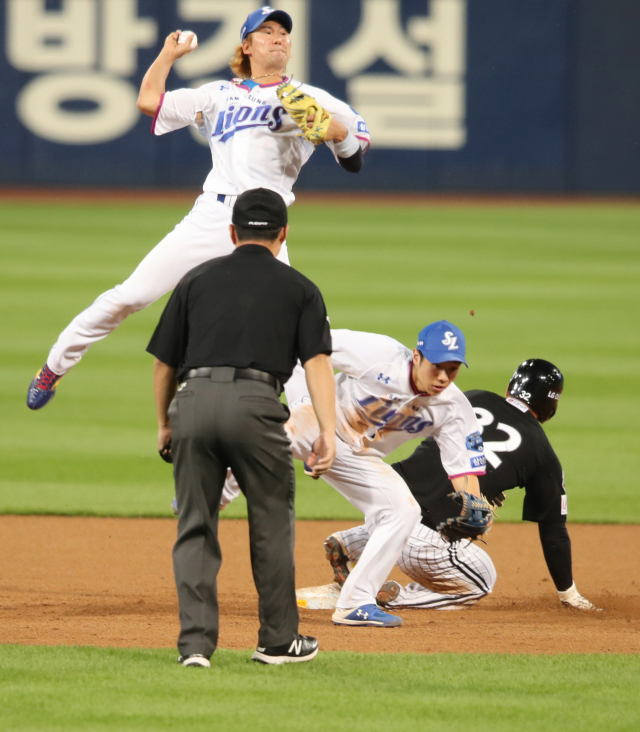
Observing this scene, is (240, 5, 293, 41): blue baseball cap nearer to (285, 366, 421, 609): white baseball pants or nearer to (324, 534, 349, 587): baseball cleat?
(285, 366, 421, 609): white baseball pants

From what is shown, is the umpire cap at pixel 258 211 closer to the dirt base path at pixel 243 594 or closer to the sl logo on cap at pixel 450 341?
the sl logo on cap at pixel 450 341

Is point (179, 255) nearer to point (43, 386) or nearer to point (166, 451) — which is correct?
point (43, 386)

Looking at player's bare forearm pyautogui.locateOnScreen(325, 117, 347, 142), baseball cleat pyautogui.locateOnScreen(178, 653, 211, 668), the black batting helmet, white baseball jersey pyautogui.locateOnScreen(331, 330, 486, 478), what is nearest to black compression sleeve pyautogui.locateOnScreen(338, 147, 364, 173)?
player's bare forearm pyautogui.locateOnScreen(325, 117, 347, 142)

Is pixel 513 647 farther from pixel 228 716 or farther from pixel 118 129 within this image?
pixel 118 129

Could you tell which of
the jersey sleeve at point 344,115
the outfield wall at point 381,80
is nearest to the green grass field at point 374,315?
the outfield wall at point 381,80

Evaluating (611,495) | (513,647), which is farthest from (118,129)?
(513,647)

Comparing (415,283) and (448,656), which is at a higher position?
(415,283)
